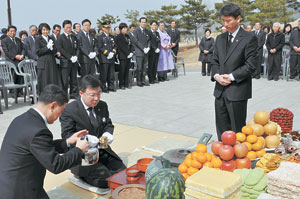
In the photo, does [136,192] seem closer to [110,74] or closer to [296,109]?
[296,109]

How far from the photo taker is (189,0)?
2983 cm

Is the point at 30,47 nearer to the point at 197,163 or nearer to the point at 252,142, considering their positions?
the point at 252,142

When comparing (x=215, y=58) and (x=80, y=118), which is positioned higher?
(x=215, y=58)

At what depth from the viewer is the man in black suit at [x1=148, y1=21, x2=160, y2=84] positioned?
10188mm

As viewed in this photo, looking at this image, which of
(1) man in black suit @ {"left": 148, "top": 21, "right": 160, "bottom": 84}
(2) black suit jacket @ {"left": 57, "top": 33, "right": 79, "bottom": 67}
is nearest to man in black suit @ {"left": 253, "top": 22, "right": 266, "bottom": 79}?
(1) man in black suit @ {"left": 148, "top": 21, "right": 160, "bottom": 84}

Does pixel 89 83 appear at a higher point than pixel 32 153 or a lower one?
higher

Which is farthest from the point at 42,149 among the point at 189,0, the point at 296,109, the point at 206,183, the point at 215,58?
the point at 189,0

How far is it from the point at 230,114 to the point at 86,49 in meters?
5.71

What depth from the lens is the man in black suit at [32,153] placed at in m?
2.22

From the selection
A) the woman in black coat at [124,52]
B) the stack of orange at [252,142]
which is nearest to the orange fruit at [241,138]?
the stack of orange at [252,142]

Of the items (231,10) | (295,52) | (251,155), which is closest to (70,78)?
(231,10)

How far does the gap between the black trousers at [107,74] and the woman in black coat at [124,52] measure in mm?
349

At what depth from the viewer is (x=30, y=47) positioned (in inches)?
369

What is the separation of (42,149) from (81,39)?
671 centimetres
